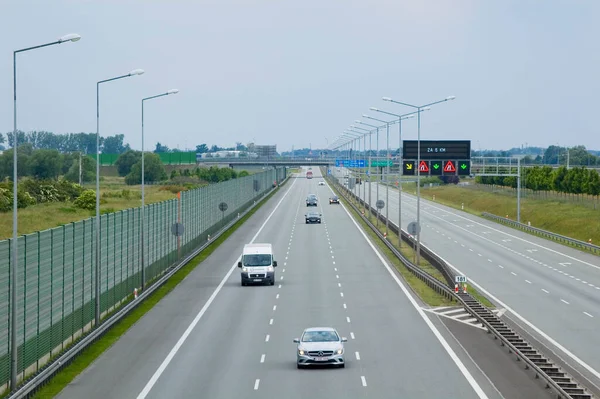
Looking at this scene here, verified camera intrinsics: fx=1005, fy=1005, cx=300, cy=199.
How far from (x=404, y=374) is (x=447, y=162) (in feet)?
222

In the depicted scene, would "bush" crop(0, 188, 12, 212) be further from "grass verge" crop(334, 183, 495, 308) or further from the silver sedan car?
the silver sedan car

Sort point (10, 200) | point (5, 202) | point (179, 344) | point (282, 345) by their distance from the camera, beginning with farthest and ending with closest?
point (10, 200)
point (5, 202)
point (179, 344)
point (282, 345)

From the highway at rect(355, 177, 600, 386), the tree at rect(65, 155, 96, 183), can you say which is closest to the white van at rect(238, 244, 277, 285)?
the highway at rect(355, 177, 600, 386)

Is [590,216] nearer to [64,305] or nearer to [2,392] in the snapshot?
[64,305]

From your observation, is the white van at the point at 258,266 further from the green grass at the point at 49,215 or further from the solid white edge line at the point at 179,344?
the green grass at the point at 49,215

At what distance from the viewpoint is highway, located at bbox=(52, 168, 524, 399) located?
29.3 meters

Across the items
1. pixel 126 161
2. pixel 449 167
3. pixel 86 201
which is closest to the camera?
pixel 86 201

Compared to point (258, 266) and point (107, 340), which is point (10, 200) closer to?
point (258, 266)

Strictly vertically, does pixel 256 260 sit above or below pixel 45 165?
below

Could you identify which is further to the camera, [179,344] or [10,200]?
[10,200]

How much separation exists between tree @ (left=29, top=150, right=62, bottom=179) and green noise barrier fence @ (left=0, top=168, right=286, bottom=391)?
92.8 meters

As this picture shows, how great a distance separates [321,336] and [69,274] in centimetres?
999

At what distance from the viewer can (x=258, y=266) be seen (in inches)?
2219

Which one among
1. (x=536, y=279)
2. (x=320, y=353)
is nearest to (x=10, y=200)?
(x=536, y=279)
